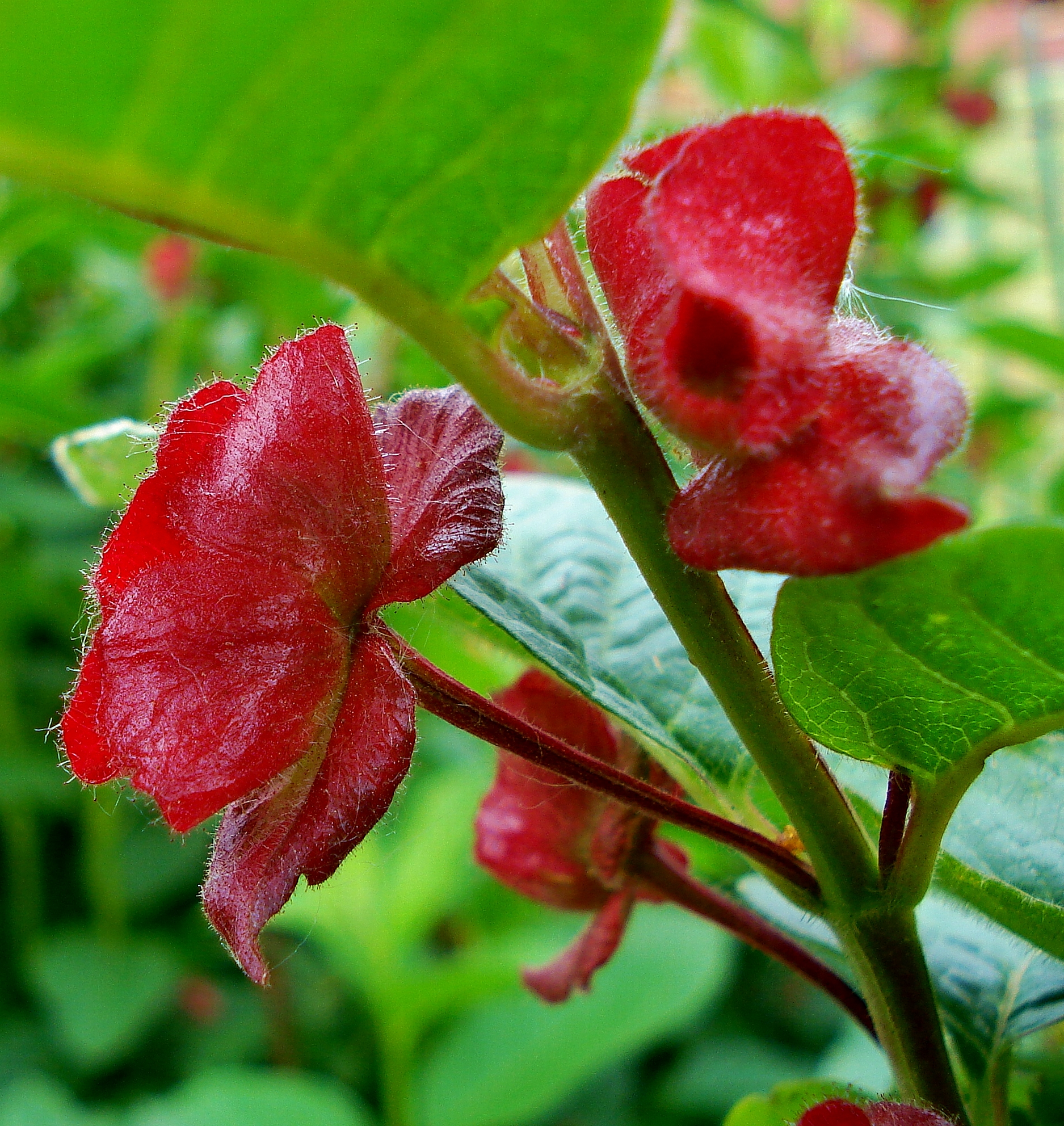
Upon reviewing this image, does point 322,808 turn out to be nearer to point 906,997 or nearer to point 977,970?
point 906,997

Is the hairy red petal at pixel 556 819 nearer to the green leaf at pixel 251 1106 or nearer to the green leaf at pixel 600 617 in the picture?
the green leaf at pixel 600 617

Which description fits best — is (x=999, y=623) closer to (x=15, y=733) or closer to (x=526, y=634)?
(x=526, y=634)

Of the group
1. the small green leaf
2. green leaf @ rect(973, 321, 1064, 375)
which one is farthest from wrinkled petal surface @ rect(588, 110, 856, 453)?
green leaf @ rect(973, 321, 1064, 375)

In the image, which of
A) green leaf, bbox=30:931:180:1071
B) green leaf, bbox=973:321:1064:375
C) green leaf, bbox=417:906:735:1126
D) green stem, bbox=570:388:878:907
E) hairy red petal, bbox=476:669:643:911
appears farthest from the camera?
green leaf, bbox=30:931:180:1071

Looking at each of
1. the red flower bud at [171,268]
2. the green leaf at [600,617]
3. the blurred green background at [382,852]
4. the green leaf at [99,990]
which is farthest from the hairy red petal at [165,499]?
the red flower bud at [171,268]

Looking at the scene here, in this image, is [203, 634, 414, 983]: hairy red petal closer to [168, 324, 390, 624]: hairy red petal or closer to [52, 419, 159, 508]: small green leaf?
[168, 324, 390, 624]: hairy red petal

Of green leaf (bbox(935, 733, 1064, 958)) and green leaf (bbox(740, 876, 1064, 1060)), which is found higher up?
green leaf (bbox(935, 733, 1064, 958))

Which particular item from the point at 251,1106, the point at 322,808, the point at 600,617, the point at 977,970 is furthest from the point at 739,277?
the point at 251,1106
